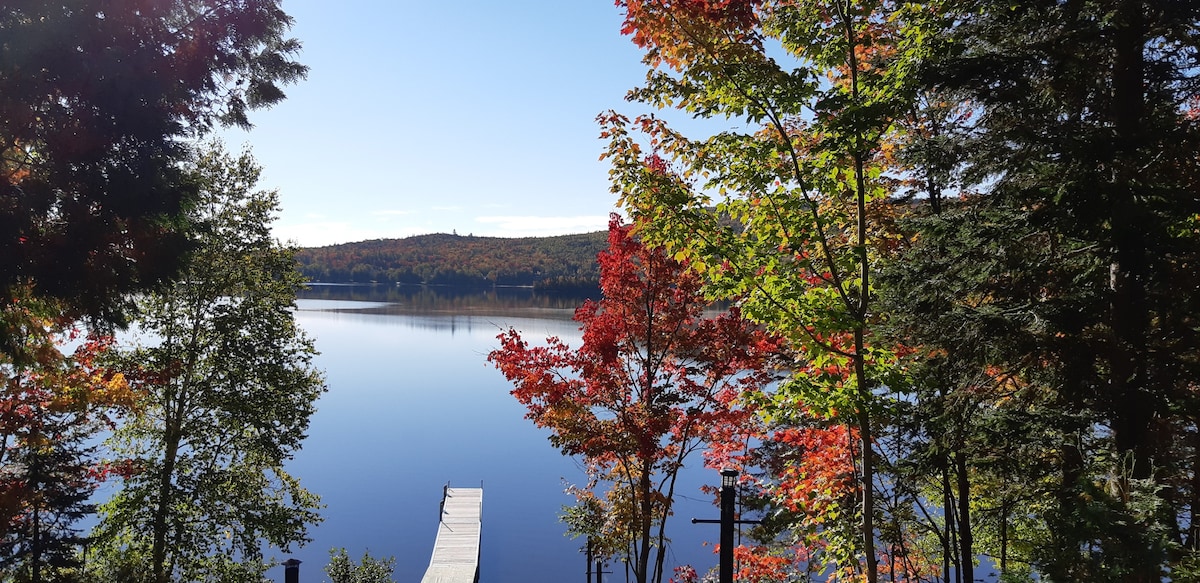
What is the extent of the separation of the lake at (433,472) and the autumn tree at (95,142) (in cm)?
660

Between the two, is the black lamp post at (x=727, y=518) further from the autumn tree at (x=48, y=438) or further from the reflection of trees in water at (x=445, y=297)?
the reflection of trees in water at (x=445, y=297)

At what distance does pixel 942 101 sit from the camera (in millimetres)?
8859

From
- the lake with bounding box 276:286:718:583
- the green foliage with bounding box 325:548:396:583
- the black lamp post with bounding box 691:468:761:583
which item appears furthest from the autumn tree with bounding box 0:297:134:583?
the black lamp post with bounding box 691:468:761:583

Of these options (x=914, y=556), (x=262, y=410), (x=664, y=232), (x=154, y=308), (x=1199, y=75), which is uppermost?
(x=1199, y=75)

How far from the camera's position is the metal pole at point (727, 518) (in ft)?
29.7

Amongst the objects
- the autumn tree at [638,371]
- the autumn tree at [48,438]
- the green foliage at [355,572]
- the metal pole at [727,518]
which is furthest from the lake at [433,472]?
the autumn tree at [48,438]

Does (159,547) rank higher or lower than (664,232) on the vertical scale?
lower

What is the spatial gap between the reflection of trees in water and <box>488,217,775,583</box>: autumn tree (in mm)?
76884

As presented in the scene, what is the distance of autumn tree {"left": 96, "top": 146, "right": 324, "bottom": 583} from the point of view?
13.6m

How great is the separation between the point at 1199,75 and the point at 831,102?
499cm

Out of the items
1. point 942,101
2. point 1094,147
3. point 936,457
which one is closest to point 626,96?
point 1094,147

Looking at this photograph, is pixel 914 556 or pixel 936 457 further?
pixel 914 556

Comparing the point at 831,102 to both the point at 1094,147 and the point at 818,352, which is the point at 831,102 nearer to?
the point at 818,352

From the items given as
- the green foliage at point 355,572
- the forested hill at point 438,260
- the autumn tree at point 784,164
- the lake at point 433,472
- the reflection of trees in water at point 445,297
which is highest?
the forested hill at point 438,260
